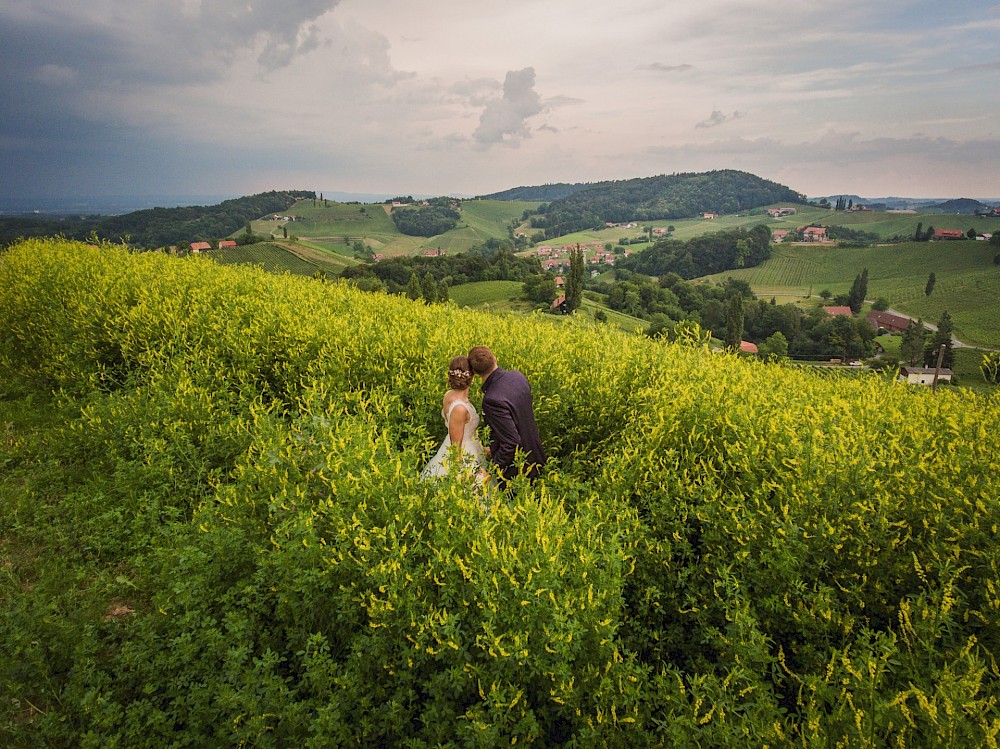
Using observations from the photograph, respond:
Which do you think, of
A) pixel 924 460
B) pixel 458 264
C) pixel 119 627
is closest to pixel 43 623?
pixel 119 627

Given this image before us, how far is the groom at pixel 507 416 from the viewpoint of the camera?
556 centimetres

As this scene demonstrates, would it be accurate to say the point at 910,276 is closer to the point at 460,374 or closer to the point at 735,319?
the point at 735,319

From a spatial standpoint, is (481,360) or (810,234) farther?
(810,234)

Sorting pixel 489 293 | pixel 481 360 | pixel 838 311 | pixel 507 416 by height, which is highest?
pixel 481 360

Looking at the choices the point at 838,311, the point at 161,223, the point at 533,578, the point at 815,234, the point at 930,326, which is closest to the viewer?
the point at 533,578

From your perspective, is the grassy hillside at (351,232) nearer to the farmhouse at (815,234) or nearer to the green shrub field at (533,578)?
the farmhouse at (815,234)

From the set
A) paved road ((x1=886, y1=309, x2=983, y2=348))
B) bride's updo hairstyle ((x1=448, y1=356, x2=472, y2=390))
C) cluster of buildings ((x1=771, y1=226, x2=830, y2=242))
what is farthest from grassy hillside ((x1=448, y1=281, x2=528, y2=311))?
cluster of buildings ((x1=771, y1=226, x2=830, y2=242))

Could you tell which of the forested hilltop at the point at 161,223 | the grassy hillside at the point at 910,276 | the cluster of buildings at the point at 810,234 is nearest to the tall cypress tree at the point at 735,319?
the grassy hillside at the point at 910,276

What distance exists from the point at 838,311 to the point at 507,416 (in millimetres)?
113676

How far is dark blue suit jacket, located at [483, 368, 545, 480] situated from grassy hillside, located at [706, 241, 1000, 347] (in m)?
104

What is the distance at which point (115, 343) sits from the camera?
8.97 metres

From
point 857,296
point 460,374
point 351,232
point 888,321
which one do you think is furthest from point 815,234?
point 460,374

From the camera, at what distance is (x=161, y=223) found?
119m

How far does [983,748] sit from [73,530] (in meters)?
7.71
